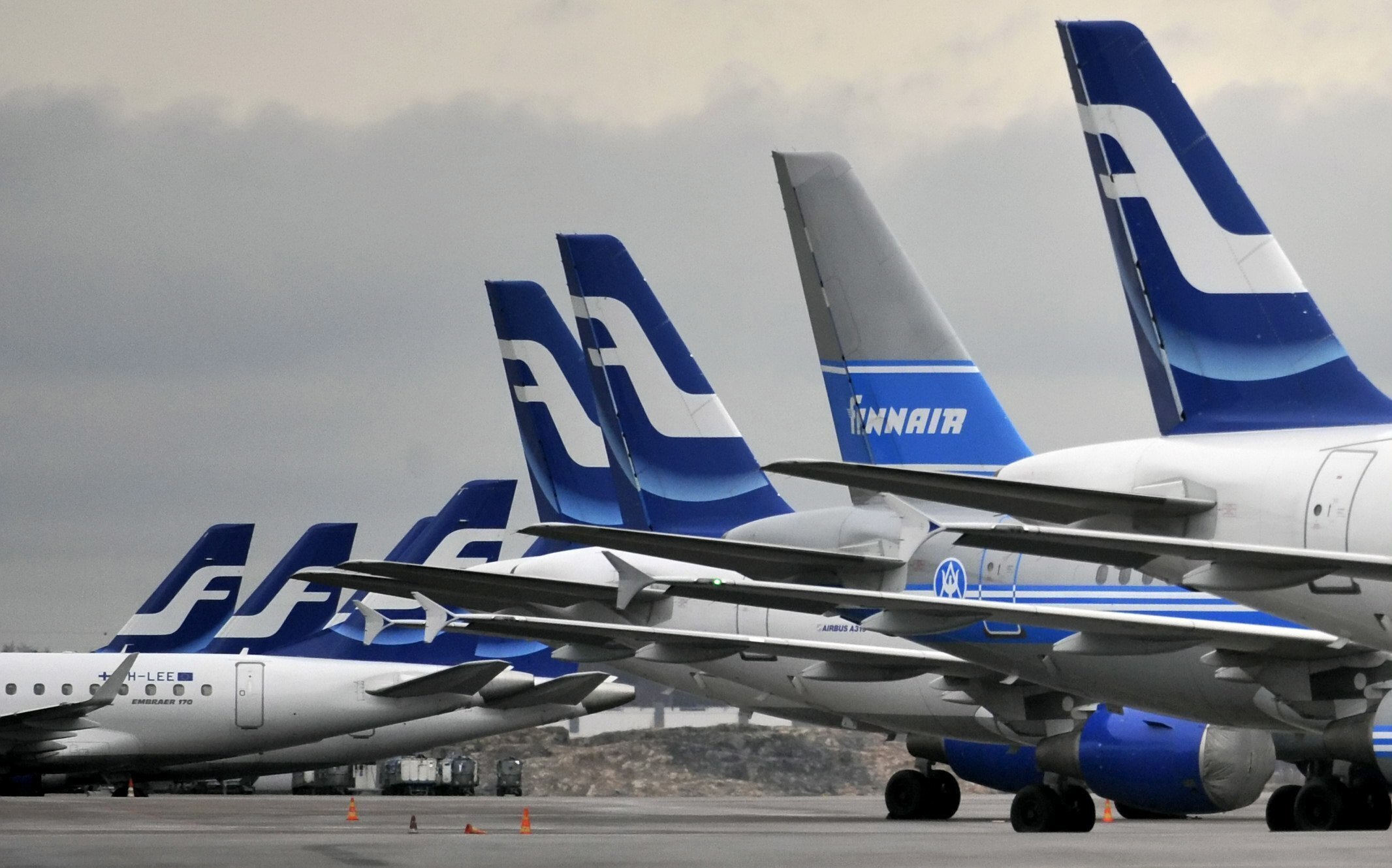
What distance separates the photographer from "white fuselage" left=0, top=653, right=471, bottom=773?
3738 centimetres

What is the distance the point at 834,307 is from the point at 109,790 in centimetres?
3457

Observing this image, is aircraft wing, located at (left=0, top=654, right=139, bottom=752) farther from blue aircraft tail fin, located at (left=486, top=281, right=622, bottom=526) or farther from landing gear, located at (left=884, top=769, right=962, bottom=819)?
landing gear, located at (left=884, top=769, right=962, bottom=819)

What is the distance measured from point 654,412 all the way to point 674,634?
196 inches

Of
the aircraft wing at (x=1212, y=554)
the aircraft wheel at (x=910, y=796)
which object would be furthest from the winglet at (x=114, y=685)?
the aircraft wing at (x=1212, y=554)

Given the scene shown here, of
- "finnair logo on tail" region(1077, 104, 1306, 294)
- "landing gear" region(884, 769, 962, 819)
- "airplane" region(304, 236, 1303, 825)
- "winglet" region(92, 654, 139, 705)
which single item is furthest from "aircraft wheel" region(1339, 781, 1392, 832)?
"winglet" region(92, 654, 139, 705)

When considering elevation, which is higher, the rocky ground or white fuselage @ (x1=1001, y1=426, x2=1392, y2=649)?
white fuselage @ (x1=1001, y1=426, x2=1392, y2=649)

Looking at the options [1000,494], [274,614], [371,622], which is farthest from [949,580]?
[274,614]

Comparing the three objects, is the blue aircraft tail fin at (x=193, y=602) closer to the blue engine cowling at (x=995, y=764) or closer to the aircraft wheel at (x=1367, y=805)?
the blue engine cowling at (x=995, y=764)

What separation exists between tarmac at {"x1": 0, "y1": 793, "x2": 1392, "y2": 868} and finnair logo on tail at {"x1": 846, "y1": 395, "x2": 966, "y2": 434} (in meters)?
4.32

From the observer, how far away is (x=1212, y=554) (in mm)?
11523

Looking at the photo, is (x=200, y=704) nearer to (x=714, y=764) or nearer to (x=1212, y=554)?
(x=714, y=764)

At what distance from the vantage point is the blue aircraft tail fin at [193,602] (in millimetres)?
43062

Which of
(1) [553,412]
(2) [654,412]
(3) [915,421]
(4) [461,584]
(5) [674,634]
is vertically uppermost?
(1) [553,412]

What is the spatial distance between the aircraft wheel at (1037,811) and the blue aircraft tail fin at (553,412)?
9.48m
